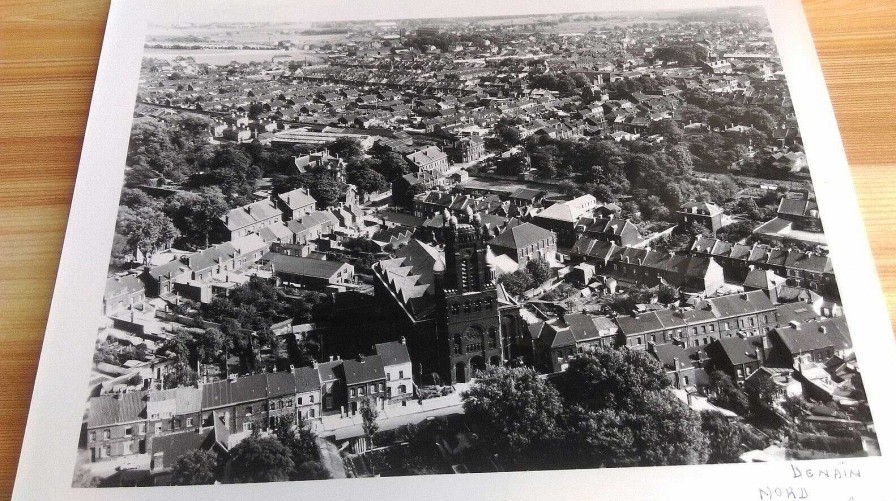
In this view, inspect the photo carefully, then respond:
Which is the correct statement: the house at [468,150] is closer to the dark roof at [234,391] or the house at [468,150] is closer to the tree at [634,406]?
the tree at [634,406]

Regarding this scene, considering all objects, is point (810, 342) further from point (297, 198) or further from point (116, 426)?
point (116, 426)

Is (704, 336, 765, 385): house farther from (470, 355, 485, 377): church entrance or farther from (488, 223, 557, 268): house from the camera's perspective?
(470, 355, 485, 377): church entrance

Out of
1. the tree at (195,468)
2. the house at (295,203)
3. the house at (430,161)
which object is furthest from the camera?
the house at (430,161)

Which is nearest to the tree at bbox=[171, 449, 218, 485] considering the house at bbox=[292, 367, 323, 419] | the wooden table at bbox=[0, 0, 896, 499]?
the house at bbox=[292, 367, 323, 419]

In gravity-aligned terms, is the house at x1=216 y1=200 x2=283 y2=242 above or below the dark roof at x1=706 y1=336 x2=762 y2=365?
above

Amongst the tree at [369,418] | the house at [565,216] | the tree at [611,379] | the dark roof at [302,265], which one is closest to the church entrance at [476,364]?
the tree at [611,379]

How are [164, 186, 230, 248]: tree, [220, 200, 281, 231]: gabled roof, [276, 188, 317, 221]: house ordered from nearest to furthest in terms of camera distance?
[164, 186, 230, 248]: tree
[220, 200, 281, 231]: gabled roof
[276, 188, 317, 221]: house

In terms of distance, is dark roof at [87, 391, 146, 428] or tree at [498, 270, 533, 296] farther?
tree at [498, 270, 533, 296]
